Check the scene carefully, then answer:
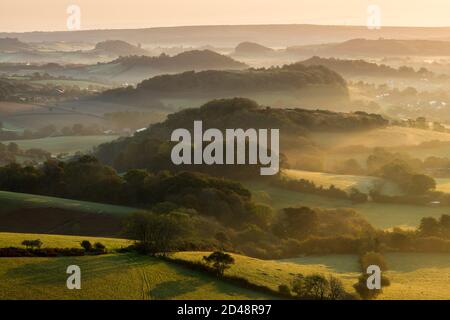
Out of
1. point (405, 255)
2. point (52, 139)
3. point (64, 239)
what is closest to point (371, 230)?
point (405, 255)

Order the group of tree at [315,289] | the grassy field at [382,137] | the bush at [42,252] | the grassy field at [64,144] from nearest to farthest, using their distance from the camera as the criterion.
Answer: the group of tree at [315,289] → the bush at [42,252] → the grassy field at [382,137] → the grassy field at [64,144]

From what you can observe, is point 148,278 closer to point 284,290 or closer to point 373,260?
point 284,290

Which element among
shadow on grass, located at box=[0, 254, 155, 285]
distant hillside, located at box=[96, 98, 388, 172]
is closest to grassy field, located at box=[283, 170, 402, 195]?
distant hillside, located at box=[96, 98, 388, 172]

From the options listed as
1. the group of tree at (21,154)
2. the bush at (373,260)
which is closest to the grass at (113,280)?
the bush at (373,260)

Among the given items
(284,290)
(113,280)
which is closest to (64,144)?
(113,280)

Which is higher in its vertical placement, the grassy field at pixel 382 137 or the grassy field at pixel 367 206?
the grassy field at pixel 382 137

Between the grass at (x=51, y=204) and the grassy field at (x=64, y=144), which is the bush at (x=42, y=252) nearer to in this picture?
the grass at (x=51, y=204)

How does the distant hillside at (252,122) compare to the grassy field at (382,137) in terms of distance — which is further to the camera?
the distant hillside at (252,122)

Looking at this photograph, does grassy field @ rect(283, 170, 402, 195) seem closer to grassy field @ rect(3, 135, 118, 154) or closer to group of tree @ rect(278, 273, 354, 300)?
group of tree @ rect(278, 273, 354, 300)
